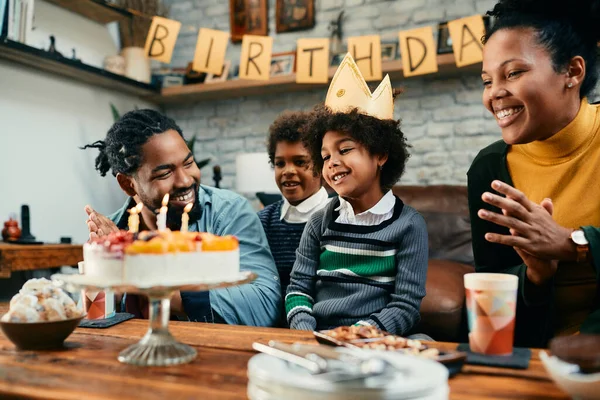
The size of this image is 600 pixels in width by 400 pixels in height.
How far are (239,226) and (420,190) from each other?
1856mm

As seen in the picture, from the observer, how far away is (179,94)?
15.0 feet

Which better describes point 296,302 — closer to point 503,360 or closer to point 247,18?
point 503,360

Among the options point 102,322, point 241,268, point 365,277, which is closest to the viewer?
point 102,322

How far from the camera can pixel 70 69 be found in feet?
11.8

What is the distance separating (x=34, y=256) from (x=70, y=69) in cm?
147

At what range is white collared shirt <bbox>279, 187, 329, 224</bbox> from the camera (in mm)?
2119

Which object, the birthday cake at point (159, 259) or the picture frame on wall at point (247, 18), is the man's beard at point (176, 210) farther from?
the picture frame on wall at point (247, 18)

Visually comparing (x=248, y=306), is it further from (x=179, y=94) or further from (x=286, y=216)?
(x=179, y=94)

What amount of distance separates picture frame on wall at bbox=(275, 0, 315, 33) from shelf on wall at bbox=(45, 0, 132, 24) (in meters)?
1.28

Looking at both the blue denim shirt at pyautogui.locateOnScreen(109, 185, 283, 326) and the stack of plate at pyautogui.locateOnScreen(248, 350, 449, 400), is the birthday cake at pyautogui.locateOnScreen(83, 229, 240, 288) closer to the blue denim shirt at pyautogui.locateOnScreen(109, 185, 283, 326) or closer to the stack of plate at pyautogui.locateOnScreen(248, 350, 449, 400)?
the stack of plate at pyautogui.locateOnScreen(248, 350, 449, 400)

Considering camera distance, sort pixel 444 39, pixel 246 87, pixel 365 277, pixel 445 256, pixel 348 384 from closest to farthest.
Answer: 1. pixel 348 384
2. pixel 365 277
3. pixel 445 256
4. pixel 444 39
5. pixel 246 87

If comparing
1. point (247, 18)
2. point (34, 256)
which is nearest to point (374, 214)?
point (34, 256)

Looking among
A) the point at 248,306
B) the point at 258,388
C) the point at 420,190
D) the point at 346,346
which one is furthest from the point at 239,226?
the point at 420,190

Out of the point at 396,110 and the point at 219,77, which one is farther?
the point at 219,77
